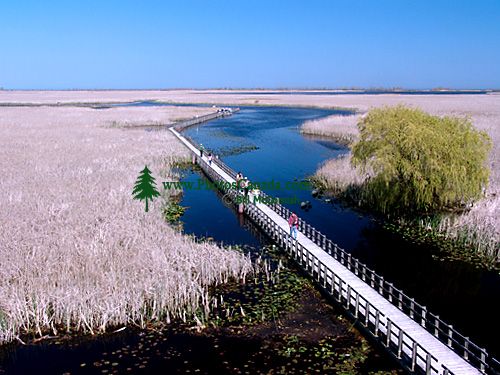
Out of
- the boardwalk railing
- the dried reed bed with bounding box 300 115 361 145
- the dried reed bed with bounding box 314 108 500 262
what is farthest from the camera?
the boardwalk railing

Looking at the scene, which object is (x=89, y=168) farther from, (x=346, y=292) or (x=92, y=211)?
(x=346, y=292)

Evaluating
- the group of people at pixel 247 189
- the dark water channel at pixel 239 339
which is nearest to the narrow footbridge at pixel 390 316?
the group of people at pixel 247 189

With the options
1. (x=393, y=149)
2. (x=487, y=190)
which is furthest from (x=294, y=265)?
(x=487, y=190)

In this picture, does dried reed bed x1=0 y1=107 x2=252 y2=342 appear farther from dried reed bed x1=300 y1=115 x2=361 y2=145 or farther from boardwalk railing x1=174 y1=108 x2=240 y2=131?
boardwalk railing x1=174 y1=108 x2=240 y2=131

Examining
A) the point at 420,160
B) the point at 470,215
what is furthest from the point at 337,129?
the point at 470,215

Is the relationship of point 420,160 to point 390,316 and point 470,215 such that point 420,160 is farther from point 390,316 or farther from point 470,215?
point 390,316

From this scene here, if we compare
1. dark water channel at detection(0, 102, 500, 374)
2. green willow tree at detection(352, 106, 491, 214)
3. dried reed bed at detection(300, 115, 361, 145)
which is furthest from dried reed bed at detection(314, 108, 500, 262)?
dried reed bed at detection(300, 115, 361, 145)
